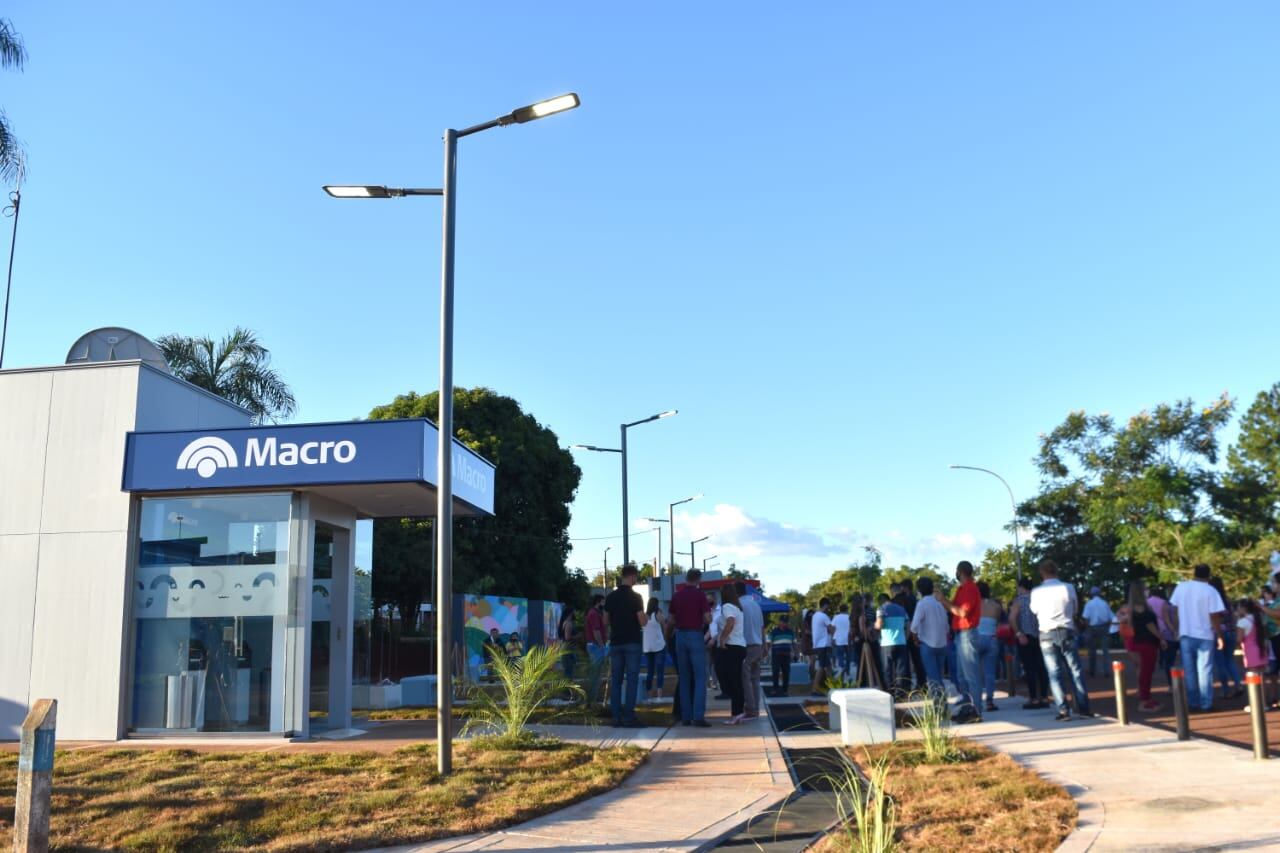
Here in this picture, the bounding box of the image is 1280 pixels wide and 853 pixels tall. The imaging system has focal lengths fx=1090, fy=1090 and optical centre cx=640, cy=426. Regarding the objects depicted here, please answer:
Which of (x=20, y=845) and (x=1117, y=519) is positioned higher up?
(x=1117, y=519)

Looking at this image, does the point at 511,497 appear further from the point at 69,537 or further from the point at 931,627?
the point at 931,627

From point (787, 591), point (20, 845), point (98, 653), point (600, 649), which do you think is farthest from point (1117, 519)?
point (787, 591)

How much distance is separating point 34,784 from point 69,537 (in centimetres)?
860

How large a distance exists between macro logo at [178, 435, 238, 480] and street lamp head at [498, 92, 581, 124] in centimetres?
596

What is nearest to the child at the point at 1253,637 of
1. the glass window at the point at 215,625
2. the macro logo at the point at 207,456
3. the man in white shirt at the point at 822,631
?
the man in white shirt at the point at 822,631

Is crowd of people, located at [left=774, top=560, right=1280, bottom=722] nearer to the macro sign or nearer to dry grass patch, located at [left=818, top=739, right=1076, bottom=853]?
dry grass patch, located at [left=818, top=739, right=1076, bottom=853]

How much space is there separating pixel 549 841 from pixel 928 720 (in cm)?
410

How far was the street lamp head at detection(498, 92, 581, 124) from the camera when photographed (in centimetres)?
970

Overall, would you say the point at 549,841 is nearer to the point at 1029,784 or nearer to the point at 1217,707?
the point at 1029,784

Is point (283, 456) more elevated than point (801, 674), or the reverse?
point (283, 456)

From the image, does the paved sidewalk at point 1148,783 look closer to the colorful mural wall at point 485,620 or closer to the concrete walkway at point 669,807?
the concrete walkway at point 669,807

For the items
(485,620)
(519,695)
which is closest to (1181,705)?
(519,695)

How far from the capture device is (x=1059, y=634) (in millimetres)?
12086

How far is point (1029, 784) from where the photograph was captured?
7.99 meters
